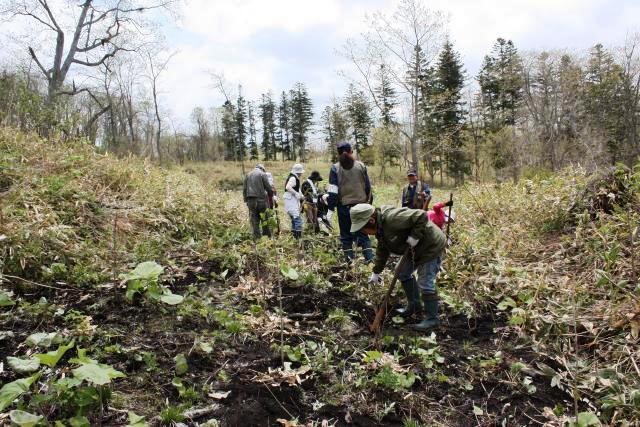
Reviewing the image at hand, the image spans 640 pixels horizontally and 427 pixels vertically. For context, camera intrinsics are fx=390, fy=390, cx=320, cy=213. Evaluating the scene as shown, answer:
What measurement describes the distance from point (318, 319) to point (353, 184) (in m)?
1.93

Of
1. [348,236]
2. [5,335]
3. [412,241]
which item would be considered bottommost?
[5,335]

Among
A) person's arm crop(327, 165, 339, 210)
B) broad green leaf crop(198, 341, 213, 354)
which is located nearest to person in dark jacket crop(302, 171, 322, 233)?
person's arm crop(327, 165, 339, 210)

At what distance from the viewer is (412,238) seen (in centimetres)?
350

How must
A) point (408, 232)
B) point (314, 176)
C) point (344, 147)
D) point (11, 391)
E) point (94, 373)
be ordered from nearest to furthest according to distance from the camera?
point (11, 391) → point (94, 373) → point (408, 232) → point (344, 147) → point (314, 176)

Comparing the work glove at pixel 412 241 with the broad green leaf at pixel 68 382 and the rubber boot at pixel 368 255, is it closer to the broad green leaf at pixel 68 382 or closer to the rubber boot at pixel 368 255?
the rubber boot at pixel 368 255

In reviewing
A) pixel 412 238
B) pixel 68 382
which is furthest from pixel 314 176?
pixel 68 382

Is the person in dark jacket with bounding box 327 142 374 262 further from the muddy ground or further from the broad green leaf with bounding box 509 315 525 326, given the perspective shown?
the broad green leaf with bounding box 509 315 525 326

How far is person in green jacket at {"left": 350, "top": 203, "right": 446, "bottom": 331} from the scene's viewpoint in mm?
3535

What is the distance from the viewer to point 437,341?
11.4 feet

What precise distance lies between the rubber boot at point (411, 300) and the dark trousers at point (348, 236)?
3.86ft

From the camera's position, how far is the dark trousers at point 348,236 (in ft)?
16.9

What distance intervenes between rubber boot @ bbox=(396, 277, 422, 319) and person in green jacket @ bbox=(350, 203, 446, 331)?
0.16 meters

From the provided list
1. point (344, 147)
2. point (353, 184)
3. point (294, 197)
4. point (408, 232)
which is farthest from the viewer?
point (294, 197)

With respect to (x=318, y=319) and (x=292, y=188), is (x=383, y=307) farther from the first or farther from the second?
(x=292, y=188)
